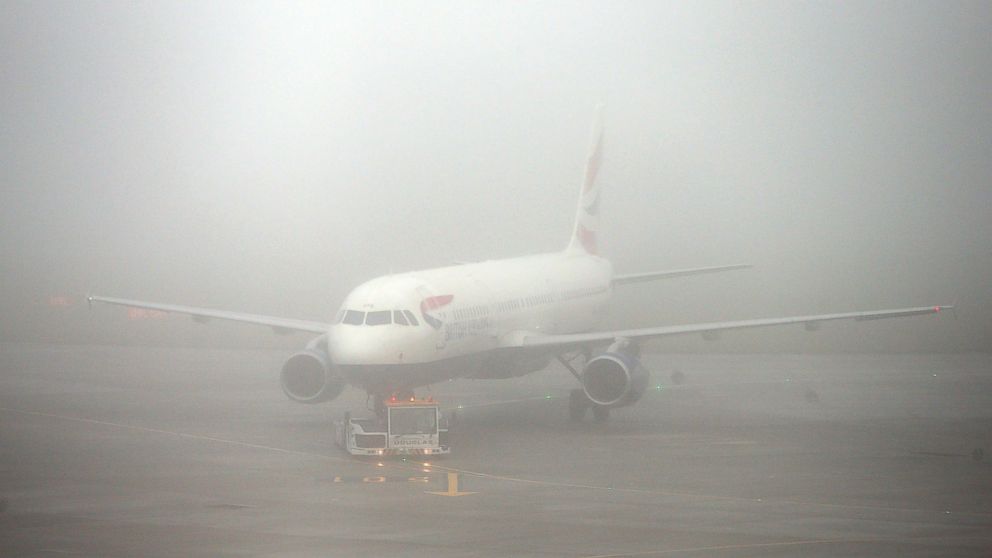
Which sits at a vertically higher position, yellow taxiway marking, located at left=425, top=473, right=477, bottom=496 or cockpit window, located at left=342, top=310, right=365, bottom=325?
cockpit window, located at left=342, top=310, right=365, bottom=325

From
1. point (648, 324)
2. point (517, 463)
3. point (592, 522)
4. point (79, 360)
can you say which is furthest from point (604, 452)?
point (648, 324)

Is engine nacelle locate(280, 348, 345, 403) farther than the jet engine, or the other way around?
the jet engine

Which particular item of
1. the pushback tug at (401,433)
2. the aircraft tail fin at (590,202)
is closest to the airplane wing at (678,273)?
the aircraft tail fin at (590,202)

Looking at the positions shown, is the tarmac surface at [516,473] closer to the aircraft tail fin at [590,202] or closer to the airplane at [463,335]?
the airplane at [463,335]

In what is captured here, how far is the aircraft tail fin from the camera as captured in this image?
52906 millimetres

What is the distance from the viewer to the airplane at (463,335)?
34688 mm

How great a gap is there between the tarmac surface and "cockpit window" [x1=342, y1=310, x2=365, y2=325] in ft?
10.5

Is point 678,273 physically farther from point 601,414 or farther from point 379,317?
point 379,317

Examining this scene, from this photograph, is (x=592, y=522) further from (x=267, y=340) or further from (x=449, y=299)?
(x=267, y=340)

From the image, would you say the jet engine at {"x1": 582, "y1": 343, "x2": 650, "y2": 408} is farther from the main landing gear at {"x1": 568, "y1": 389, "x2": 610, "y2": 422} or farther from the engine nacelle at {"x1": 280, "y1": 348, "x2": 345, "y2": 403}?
the engine nacelle at {"x1": 280, "y1": 348, "x2": 345, "y2": 403}

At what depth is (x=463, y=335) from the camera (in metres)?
37.8

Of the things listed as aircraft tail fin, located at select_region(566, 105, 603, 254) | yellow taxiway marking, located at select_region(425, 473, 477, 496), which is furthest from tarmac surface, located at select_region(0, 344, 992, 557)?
aircraft tail fin, located at select_region(566, 105, 603, 254)

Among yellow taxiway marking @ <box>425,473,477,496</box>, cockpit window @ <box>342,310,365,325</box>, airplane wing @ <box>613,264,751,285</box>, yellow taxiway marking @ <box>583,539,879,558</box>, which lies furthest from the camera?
airplane wing @ <box>613,264,751,285</box>

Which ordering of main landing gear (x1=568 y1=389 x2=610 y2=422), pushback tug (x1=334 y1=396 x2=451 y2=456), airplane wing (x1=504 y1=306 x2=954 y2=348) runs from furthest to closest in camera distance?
main landing gear (x1=568 y1=389 x2=610 y2=422)
airplane wing (x1=504 y1=306 x2=954 y2=348)
pushback tug (x1=334 y1=396 x2=451 y2=456)
